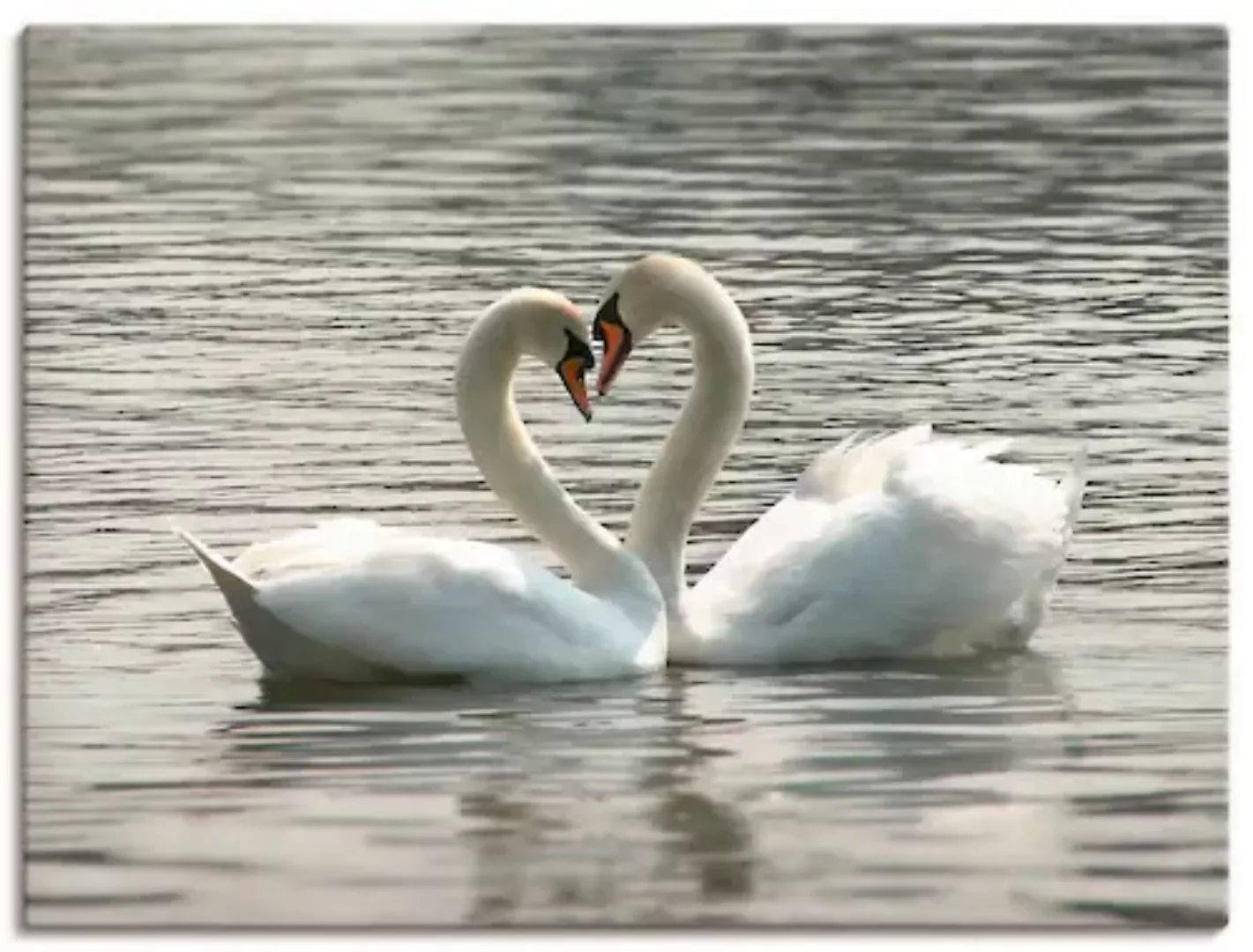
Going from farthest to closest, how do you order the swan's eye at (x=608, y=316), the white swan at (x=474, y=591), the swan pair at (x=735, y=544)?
the swan's eye at (x=608, y=316) < the swan pair at (x=735, y=544) < the white swan at (x=474, y=591)

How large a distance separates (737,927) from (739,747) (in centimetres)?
54

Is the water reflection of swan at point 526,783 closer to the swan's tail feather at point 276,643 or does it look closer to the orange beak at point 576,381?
the swan's tail feather at point 276,643

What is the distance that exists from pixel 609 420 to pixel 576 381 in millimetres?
339

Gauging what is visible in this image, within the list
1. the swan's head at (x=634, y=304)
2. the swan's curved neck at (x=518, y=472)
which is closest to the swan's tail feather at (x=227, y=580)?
the swan's curved neck at (x=518, y=472)

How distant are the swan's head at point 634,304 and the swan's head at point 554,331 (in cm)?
8

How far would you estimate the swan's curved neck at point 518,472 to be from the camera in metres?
12.7

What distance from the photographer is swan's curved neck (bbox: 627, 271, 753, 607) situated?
1290 cm

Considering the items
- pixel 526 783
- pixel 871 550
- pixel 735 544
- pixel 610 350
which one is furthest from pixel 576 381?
pixel 526 783

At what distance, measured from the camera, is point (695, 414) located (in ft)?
42.6

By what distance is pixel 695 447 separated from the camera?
13008 millimetres

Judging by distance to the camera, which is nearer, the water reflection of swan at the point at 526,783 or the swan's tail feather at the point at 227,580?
the water reflection of swan at the point at 526,783

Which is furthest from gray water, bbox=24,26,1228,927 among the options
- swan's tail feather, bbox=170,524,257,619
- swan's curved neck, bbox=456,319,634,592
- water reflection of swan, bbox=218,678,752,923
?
swan's tail feather, bbox=170,524,257,619

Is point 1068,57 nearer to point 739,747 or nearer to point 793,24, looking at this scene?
point 793,24

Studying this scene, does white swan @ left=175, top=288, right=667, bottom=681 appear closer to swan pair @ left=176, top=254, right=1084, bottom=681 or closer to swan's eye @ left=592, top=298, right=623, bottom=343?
swan pair @ left=176, top=254, right=1084, bottom=681
